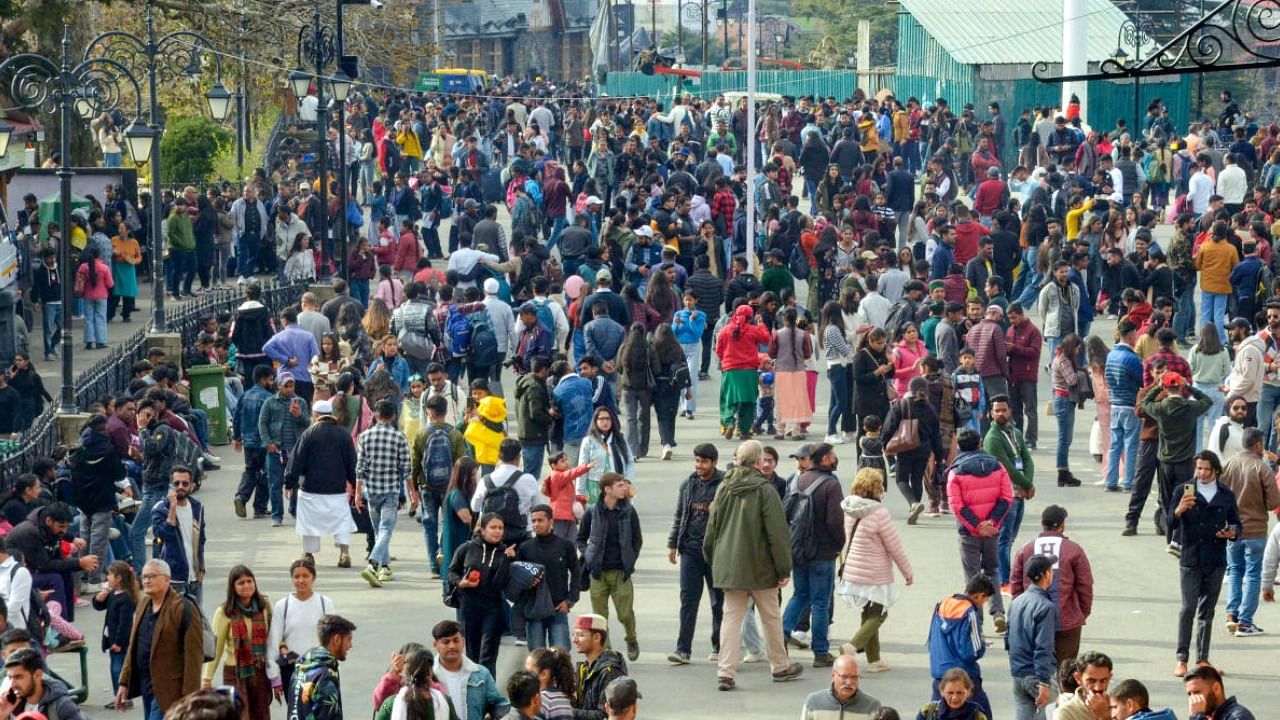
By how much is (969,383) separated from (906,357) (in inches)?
34.2

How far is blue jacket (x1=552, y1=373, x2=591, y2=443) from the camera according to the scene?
56.9ft

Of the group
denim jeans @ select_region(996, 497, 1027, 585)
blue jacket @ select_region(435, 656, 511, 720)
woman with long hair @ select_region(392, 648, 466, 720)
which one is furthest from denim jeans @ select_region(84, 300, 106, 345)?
woman with long hair @ select_region(392, 648, 466, 720)

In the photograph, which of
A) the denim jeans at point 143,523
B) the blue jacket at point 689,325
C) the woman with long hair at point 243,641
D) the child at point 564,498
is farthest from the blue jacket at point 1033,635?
the blue jacket at point 689,325

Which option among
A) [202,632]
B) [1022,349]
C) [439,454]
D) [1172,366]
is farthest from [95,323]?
[202,632]

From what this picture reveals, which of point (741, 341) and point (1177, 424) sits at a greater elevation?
point (741, 341)

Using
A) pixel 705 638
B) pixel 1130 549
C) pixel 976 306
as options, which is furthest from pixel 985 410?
pixel 705 638

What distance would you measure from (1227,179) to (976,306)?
13520mm

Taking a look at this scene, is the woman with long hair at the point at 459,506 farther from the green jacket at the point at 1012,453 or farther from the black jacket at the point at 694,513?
the green jacket at the point at 1012,453

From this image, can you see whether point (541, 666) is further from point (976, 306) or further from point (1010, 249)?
point (1010, 249)

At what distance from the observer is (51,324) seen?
2625cm

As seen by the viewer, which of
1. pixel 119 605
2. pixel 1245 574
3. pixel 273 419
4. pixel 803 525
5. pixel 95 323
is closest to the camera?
pixel 119 605

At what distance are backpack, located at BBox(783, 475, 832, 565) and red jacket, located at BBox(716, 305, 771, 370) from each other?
629cm

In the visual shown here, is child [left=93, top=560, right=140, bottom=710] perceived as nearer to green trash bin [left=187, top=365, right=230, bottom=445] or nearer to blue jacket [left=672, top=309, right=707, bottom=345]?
green trash bin [left=187, top=365, right=230, bottom=445]

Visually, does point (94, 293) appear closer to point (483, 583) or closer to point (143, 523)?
point (143, 523)
